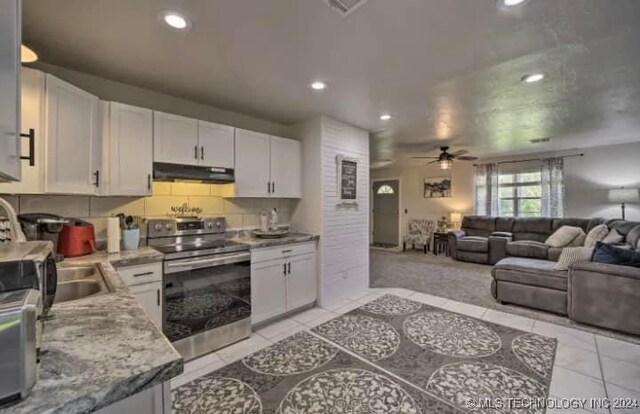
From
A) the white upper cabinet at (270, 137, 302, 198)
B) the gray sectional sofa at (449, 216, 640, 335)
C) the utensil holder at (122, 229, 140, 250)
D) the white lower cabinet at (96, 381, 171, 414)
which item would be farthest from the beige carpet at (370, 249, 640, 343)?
the white lower cabinet at (96, 381, 171, 414)

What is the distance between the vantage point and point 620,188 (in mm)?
5633

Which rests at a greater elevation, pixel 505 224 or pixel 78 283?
pixel 505 224

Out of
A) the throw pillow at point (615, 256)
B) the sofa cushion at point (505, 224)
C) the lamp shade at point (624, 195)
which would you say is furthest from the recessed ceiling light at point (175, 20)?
the lamp shade at point (624, 195)

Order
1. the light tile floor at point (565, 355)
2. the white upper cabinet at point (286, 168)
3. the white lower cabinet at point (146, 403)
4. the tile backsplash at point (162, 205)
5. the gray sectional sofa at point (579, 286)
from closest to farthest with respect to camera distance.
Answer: the white lower cabinet at point (146, 403)
the light tile floor at point (565, 355)
the tile backsplash at point (162, 205)
the gray sectional sofa at point (579, 286)
the white upper cabinet at point (286, 168)

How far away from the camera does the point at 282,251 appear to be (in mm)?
3281

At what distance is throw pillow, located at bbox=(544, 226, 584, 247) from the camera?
5.30 metres

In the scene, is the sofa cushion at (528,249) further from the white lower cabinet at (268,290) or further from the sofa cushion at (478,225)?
the white lower cabinet at (268,290)

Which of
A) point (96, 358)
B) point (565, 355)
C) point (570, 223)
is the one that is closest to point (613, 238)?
point (570, 223)

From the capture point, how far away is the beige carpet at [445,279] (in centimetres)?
344

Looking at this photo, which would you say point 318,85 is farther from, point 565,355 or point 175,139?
point 565,355

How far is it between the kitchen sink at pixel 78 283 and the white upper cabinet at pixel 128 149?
74cm

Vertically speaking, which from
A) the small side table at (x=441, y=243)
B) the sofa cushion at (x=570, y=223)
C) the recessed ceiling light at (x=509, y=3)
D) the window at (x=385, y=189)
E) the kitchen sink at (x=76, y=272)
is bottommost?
the small side table at (x=441, y=243)

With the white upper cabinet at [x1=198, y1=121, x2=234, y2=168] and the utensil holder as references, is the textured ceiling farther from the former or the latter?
the utensil holder

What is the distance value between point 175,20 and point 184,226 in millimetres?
1827
